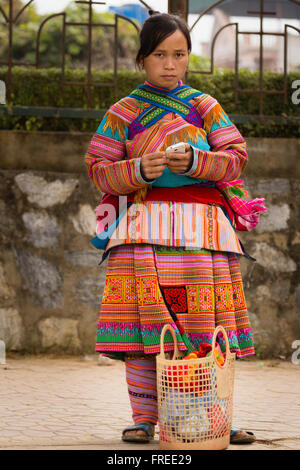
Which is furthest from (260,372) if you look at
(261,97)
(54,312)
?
(261,97)

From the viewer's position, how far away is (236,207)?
2.88 metres

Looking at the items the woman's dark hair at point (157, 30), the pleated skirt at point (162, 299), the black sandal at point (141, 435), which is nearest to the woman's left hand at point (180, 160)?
the pleated skirt at point (162, 299)

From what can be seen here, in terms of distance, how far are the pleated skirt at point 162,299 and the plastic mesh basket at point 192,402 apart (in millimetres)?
127

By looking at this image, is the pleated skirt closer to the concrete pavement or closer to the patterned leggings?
the patterned leggings

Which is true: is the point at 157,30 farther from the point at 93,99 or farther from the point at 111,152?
the point at 93,99

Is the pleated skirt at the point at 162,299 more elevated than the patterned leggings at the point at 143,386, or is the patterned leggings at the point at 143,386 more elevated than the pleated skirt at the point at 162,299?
the pleated skirt at the point at 162,299

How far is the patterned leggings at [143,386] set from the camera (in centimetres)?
279

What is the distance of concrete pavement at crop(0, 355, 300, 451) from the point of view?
2.83m

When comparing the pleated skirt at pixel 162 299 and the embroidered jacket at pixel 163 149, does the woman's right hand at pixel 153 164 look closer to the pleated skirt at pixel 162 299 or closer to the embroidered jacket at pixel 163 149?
the embroidered jacket at pixel 163 149

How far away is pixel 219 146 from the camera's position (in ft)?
9.14

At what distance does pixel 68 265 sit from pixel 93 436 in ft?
6.74

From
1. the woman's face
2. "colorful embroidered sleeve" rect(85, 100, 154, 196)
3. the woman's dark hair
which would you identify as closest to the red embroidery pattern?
"colorful embroidered sleeve" rect(85, 100, 154, 196)
